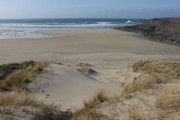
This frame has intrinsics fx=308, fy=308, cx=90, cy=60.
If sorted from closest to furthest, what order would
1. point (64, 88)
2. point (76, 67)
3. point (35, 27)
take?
point (64, 88), point (76, 67), point (35, 27)

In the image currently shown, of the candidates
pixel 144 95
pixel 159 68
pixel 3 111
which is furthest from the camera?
pixel 159 68

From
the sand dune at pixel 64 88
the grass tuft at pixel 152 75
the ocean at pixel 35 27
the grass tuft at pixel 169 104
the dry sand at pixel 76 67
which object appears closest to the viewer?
the grass tuft at pixel 169 104

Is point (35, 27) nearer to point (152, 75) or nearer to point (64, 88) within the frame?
point (64, 88)

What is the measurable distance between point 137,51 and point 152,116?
59.7 feet

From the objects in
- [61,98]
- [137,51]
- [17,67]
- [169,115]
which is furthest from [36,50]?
[169,115]

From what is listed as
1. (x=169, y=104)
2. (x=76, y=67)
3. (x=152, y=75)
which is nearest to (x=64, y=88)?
(x=152, y=75)

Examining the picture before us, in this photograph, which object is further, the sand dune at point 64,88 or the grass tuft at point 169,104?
the sand dune at point 64,88

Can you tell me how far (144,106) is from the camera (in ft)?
18.6

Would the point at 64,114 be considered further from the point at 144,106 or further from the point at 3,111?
the point at 144,106

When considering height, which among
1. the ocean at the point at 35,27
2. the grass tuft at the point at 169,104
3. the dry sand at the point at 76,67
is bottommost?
the ocean at the point at 35,27

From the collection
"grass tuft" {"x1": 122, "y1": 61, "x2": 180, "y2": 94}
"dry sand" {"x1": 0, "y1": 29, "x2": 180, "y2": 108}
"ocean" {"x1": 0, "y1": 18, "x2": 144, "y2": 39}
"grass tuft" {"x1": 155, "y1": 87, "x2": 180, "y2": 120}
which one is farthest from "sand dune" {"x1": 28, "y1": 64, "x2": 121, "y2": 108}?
"ocean" {"x1": 0, "y1": 18, "x2": 144, "y2": 39}

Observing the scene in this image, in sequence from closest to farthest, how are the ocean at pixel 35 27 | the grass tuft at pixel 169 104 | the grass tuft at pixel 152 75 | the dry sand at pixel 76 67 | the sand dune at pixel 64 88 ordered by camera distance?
1. the grass tuft at pixel 169 104
2. the grass tuft at pixel 152 75
3. the sand dune at pixel 64 88
4. the dry sand at pixel 76 67
5. the ocean at pixel 35 27

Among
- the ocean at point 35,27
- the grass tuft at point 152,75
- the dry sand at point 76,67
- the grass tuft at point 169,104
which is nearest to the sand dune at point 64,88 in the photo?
the dry sand at point 76,67

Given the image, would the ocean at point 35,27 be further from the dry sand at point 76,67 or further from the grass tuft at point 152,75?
the grass tuft at point 152,75
